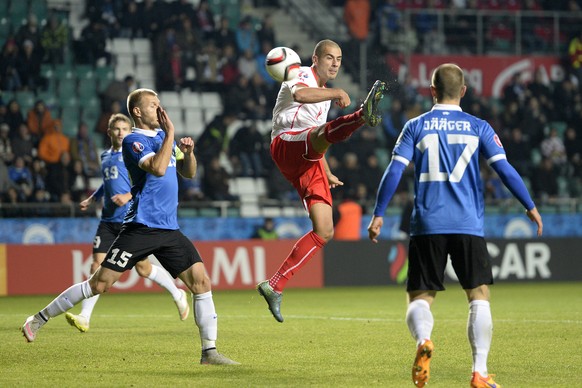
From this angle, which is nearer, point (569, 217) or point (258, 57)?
point (569, 217)

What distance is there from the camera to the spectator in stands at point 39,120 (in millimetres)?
20656

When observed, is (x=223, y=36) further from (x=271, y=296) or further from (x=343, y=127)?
(x=343, y=127)

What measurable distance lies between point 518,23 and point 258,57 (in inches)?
278

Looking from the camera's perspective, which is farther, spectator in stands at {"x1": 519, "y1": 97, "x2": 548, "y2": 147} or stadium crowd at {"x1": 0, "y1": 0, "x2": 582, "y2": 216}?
spectator in stands at {"x1": 519, "y1": 97, "x2": 548, "y2": 147}

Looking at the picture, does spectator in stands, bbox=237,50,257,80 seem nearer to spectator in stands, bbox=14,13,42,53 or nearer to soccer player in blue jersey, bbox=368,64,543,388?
spectator in stands, bbox=14,13,42,53

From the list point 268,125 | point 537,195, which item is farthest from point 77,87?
point 537,195

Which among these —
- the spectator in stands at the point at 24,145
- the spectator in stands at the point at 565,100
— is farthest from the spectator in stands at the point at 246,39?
the spectator in stands at the point at 565,100

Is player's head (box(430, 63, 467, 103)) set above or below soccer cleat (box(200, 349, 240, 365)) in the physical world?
above

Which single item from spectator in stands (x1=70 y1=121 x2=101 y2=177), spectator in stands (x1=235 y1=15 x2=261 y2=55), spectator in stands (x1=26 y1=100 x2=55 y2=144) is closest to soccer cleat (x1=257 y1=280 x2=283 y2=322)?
spectator in stands (x1=70 y1=121 x2=101 y2=177)

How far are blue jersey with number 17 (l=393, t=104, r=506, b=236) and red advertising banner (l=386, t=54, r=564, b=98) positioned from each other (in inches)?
741

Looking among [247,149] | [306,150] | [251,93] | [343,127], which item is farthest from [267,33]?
[343,127]

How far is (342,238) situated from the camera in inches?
824

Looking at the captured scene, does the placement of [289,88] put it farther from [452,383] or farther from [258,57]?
[258,57]

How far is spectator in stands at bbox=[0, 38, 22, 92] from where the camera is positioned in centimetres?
2183
